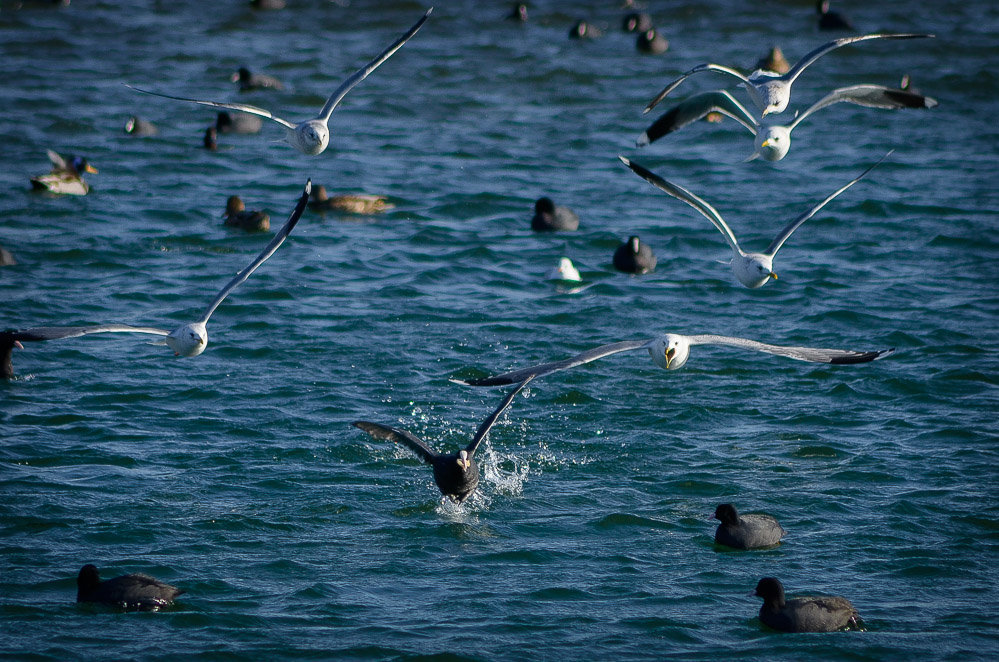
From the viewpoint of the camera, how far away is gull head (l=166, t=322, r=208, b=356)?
47.1ft

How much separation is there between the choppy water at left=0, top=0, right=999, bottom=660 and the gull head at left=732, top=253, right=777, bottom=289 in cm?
204

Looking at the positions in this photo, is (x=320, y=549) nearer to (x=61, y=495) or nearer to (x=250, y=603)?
(x=250, y=603)

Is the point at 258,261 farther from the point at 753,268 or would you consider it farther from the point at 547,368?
the point at 753,268

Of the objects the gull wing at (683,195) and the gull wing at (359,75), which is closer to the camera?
the gull wing at (683,195)

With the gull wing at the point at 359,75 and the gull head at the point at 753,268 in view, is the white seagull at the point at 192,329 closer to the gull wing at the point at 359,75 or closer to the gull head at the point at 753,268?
the gull wing at the point at 359,75

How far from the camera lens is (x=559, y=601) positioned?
12.2 m

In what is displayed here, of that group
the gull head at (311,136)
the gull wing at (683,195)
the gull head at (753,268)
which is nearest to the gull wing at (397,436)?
the gull head at (311,136)

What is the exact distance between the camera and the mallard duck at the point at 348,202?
2423 centimetres

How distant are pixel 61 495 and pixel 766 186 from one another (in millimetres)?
14879

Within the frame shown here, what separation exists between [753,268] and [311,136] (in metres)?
4.65

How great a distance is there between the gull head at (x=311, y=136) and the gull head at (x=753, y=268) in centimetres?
437

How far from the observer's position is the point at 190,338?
47.1 ft

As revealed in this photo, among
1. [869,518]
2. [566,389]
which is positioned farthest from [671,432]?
[869,518]

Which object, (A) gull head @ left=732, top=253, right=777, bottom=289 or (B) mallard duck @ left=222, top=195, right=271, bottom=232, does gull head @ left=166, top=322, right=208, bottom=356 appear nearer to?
(A) gull head @ left=732, top=253, right=777, bottom=289
